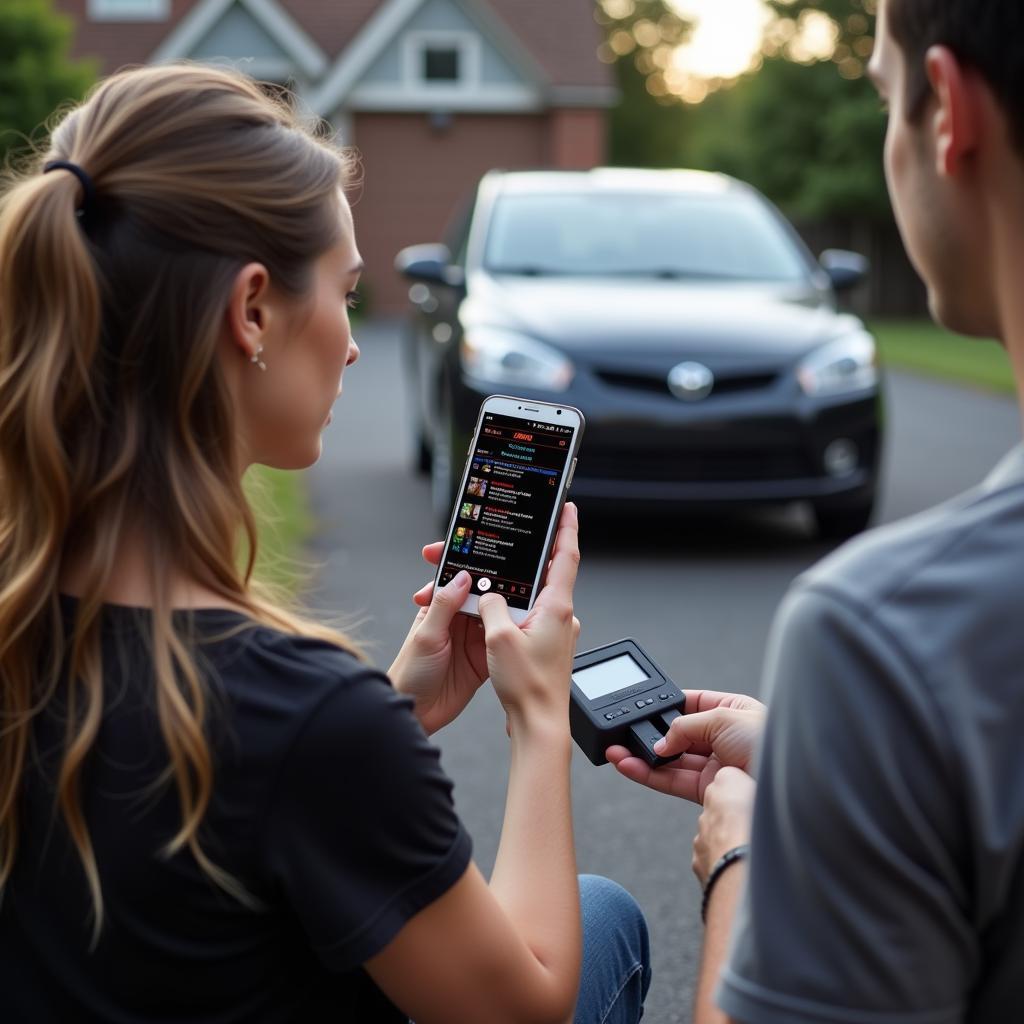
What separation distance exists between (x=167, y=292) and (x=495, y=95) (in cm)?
3233

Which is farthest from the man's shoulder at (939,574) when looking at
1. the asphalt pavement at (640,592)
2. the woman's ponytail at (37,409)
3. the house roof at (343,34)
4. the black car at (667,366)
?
the house roof at (343,34)

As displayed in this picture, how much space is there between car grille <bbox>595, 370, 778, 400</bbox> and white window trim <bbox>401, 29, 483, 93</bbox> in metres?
26.8

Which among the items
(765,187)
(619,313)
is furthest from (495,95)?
(619,313)

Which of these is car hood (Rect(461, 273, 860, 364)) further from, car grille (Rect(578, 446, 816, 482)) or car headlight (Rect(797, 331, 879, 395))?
car grille (Rect(578, 446, 816, 482))

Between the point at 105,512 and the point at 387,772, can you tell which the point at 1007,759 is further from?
the point at 105,512

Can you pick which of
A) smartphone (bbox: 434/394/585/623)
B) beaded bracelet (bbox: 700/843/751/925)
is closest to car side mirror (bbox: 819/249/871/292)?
smartphone (bbox: 434/394/585/623)

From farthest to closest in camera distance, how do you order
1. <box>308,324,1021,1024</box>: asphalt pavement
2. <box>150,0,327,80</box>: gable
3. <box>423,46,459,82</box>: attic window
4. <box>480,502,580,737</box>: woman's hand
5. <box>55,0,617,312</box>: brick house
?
<box>423,46,459,82</box>: attic window
<box>55,0,617,312</box>: brick house
<box>150,0,327,80</box>: gable
<box>308,324,1021,1024</box>: asphalt pavement
<box>480,502,580,737</box>: woman's hand

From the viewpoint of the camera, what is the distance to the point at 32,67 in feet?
51.7

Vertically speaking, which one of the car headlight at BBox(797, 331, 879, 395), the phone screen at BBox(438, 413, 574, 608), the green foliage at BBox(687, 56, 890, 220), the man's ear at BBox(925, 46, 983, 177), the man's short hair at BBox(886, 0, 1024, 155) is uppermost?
the man's short hair at BBox(886, 0, 1024, 155)

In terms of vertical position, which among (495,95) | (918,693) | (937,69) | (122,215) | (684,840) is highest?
(937,69)

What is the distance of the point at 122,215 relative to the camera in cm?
160

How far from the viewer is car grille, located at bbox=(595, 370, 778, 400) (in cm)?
710

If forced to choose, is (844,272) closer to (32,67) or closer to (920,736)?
(920,736)

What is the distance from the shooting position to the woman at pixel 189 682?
4.85 ft
